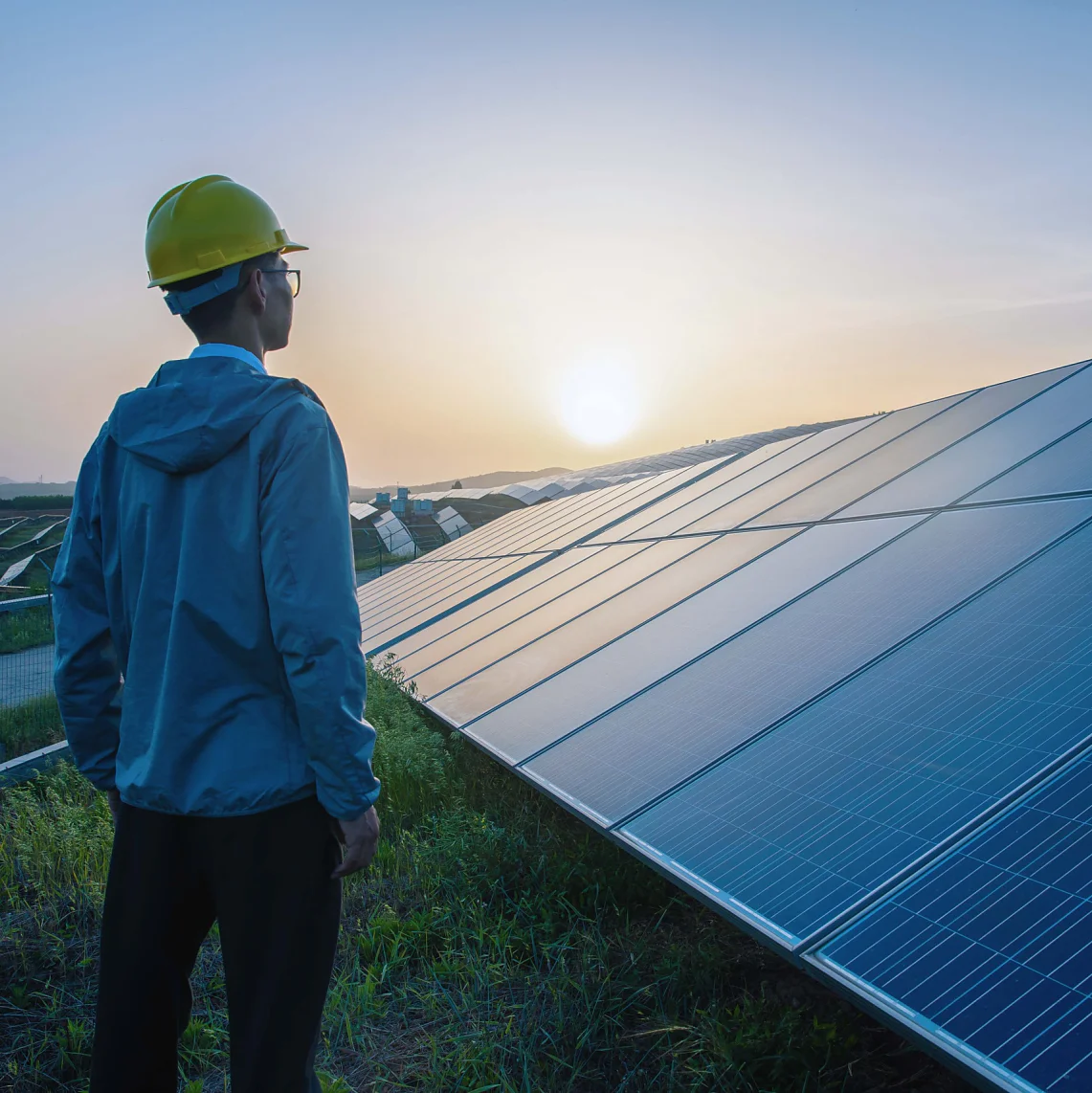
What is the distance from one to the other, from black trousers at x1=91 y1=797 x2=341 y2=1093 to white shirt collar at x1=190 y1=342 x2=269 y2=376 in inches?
47.4

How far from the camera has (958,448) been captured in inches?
254

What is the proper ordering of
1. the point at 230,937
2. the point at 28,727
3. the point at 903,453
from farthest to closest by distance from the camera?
the point at 28,727, the point at 903,453, the point at 230,937

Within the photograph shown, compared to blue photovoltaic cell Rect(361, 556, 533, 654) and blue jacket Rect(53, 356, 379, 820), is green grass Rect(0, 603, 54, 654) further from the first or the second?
blue jacket Rect(53, 356, 379, 820)

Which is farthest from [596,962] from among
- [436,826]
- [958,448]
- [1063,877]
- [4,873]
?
[958,448]

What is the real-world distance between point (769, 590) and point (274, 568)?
12.3ft

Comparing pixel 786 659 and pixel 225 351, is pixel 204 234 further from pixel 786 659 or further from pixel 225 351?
pixel 786 659

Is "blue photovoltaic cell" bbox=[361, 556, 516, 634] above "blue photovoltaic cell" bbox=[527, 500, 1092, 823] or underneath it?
underneath

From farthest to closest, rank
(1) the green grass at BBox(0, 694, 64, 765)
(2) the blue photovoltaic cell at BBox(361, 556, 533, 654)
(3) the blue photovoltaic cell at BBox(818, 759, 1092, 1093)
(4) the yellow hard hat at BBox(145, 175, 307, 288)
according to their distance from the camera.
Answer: (2) the blue photovoltaic cell at BBox(361, 556, 533, 654)
(1) the green grass at BBox(0, 694, 64, 765)
(4) the yellow hard hat at BBox(145, 175, 307, 288)
(3) the blue photovoltaic cell at BBox(818, 759, 1092, 1093)

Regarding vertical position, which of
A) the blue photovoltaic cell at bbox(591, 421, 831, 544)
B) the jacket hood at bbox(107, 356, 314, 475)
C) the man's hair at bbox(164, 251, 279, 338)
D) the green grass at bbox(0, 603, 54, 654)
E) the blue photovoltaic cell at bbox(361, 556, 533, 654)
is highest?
the man's hair at bbox(164, 251, 279, 338)

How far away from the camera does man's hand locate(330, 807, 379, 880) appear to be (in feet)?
7.04

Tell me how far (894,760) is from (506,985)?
188 cm

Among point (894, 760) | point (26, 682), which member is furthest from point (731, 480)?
point (26, 682)

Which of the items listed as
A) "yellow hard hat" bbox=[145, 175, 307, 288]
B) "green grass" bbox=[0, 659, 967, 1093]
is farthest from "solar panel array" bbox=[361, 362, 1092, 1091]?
"yellow hard hat" bbox=[145, 175, 307, 288]

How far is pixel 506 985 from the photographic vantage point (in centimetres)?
364
